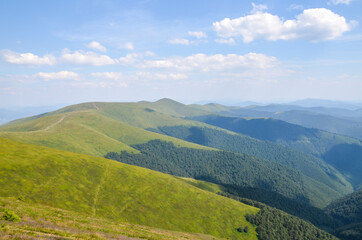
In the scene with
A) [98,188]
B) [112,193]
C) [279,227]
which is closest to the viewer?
[98,188]

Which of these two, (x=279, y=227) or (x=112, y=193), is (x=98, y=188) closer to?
(x=112, y=193)

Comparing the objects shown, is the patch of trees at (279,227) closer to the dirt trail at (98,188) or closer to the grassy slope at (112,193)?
the grassy slope at (112,193)

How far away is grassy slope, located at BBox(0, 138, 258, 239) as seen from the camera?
300 feet

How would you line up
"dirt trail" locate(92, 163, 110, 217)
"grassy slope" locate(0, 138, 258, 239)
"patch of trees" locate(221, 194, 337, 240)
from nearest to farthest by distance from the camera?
1. "grassy slope" locate(0, 138, 258, 239)
2. "dirt trail" locate(92, 163, 110, 217)
3. "patch of trees" locate(221, 194, 337, 240)

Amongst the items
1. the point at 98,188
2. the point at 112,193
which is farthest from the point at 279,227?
the point at 98,188

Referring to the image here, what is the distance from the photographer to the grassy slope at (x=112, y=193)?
91.4 meters

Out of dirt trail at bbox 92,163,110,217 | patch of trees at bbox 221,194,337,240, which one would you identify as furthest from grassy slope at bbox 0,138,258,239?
patch of trees at bbox 221,194,337,240

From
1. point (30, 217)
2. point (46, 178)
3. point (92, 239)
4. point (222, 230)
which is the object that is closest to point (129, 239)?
point (92, 239)

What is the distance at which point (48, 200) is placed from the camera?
8500 centimetres

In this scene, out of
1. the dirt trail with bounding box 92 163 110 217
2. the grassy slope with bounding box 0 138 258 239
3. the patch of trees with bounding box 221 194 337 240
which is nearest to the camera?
the grassy slope with bounding box 0 138 258 239

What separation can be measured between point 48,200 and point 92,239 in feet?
243

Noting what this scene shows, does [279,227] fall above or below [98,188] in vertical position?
below

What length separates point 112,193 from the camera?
114812 millimetres

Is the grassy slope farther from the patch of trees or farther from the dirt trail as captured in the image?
the patch of trees
